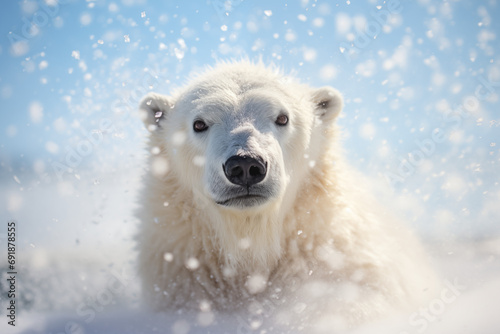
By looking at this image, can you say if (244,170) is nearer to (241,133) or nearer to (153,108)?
(241,133)

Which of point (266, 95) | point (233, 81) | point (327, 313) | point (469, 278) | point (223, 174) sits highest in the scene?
point (233, 81)

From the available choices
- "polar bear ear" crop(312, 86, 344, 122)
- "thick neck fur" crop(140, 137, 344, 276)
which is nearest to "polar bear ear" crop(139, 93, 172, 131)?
"thick neck fur" crop(140, 137, 344, 276)

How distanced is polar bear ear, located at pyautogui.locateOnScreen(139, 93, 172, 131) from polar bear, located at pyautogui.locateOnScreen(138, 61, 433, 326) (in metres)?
0.01

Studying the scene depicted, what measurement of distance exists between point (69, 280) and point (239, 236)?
2.27 meters

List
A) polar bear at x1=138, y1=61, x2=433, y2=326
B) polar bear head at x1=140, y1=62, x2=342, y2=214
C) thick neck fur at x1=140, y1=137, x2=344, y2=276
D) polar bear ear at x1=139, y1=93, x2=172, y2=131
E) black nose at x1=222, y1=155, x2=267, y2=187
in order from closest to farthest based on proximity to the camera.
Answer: black nose at x1=222, y1=155, x2=267, y2=187 → polar bear head at x1=140, y1=62, x2=342, y2=214 → polar bear at x1=138, y1=61, x2=433, y2=326 → thick neck fur at x1=140, y1=137, x2=344, y2=276 → polar bear ear at x1=139, y1=93, x2=172, y2=131

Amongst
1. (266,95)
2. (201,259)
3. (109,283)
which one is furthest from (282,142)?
(109,283)

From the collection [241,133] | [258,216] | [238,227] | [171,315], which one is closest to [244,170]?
[241,133]

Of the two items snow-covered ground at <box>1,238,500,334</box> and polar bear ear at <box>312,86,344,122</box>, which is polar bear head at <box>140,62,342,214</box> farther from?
snow-covered ground at <box>1,238,500,334</box>

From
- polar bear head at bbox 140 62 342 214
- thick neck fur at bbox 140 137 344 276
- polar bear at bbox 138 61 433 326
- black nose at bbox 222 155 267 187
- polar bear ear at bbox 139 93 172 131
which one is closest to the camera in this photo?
black nose at bbox 222 155 267 187

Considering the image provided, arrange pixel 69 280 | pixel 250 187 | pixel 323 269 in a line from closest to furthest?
pixel 250 187, pixel 323 269, pixel 69 280

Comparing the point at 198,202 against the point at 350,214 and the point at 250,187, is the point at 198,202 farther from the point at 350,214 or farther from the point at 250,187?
the point at 350,214

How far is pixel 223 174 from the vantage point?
3.19 meters

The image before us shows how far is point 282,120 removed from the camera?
12.8 ft

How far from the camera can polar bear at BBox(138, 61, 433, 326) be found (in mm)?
3379
